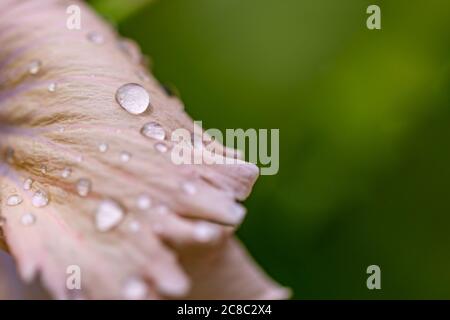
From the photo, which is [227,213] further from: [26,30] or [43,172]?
[26,30]

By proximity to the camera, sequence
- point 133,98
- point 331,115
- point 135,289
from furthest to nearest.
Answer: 1. point 331,115
2. point 133,98
3. point 135,289

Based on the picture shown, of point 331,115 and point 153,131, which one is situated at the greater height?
point 153,131

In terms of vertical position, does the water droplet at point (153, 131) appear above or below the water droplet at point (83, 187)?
above

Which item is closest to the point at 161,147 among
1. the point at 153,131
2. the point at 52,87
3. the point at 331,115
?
the point at 153,131

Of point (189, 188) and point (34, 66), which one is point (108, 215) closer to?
point (189, 188)

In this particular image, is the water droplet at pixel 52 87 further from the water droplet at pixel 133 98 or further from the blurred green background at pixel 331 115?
the blurred green background at pixel 331 115

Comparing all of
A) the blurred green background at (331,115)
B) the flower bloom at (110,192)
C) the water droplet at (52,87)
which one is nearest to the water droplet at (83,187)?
the flower bloom at (110,192)
